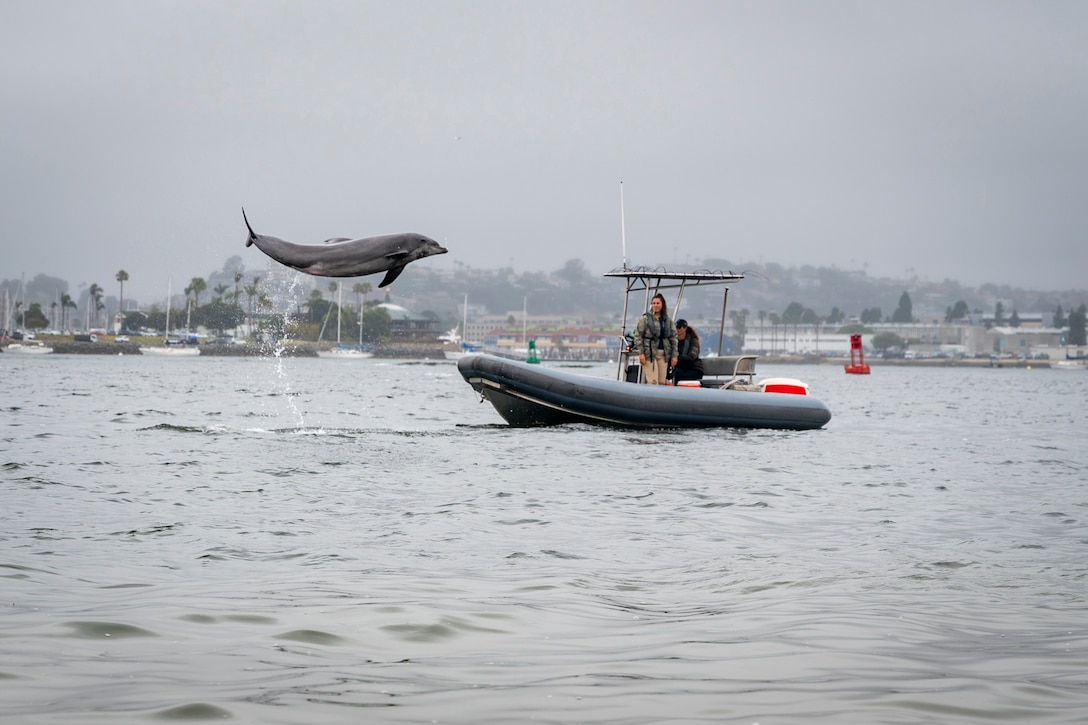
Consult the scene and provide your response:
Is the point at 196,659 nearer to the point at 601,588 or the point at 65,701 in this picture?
the point at 65,701

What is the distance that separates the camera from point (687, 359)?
62.4ft

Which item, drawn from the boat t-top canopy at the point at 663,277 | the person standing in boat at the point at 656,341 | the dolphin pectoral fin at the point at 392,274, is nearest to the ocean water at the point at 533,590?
the dolphin pectoral fin at the point at 392,274

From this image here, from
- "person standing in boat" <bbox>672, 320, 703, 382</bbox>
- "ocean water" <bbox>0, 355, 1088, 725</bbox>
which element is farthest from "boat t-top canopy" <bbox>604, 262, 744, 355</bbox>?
"ocean water" <bbox>0, 355, 1088, 725</bbox>

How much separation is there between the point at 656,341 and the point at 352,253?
9.80 metres

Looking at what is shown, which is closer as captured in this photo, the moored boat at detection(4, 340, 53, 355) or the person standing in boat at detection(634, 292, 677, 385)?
the person standing in boat at detection(634, 292, 677, 385)

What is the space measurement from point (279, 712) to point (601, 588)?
2.88 metres

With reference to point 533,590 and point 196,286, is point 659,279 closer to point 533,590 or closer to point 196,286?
point 533,590

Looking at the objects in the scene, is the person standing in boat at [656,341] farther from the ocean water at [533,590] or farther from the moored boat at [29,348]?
the moored boat at [29,348]

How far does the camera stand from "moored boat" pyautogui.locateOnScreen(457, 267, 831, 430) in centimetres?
1806

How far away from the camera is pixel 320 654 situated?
512 centimetres

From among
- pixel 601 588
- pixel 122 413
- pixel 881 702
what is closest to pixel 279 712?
pixel 881 702

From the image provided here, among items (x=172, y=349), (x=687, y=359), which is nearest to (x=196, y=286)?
(x=172, y=349)

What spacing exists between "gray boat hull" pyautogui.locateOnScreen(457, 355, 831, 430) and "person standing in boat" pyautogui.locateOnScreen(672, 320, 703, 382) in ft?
2.24

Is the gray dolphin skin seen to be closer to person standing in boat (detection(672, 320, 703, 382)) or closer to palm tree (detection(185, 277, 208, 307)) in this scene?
person standing in boat (detection(672, 320, 703, 382))
